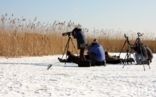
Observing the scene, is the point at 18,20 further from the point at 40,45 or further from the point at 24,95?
the point at 24,95

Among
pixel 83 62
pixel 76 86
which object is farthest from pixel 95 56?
pixel 76 86

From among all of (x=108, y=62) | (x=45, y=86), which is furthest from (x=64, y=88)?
(x=108, y=62)

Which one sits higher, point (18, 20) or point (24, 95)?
point (18, 20)

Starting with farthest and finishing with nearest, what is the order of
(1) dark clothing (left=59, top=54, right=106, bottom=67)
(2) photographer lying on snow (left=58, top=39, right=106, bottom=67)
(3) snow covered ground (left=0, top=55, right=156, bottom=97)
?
(2) photographer lying on snow (left=58, top=39, right=106, bottom=67), (1) dark clothing (left=59, top=54, right=106, bottom=67), (3) snow covered ground (left=0, top=55, right=156, bottom=97)

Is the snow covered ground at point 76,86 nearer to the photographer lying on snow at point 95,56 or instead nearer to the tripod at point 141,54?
the photographer lying on snow at point 95,56

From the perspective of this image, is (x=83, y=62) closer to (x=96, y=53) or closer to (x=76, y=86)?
(x=96, y=53)

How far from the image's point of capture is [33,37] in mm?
26328

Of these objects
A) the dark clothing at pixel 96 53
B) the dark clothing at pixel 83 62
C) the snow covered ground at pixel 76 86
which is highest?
the dark clothing at pixel 96 53

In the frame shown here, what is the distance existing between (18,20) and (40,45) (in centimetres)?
242

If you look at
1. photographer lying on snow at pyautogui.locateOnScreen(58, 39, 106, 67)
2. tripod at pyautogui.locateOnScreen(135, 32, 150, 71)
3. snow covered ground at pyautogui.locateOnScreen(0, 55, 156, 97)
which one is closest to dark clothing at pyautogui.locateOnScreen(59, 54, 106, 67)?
photographer lying on snow at pyautogui.locateOnScreen(58, 39, 106, 67)

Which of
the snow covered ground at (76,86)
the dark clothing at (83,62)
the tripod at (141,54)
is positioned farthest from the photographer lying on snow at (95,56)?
the snow covered ground at (76,86)

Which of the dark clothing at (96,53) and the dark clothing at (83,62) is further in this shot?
the dark clothing at (96,53)

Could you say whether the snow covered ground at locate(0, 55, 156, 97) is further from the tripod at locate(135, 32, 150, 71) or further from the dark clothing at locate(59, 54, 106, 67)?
the tripod at locate(135, 32, 150, 71)

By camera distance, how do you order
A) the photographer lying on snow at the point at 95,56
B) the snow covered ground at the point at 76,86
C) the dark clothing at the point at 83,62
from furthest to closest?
the photographer lying on snow at the point at 95,56 < the dark clothing at the point at 83,62 < the snow covered ground at the point at 76,86
